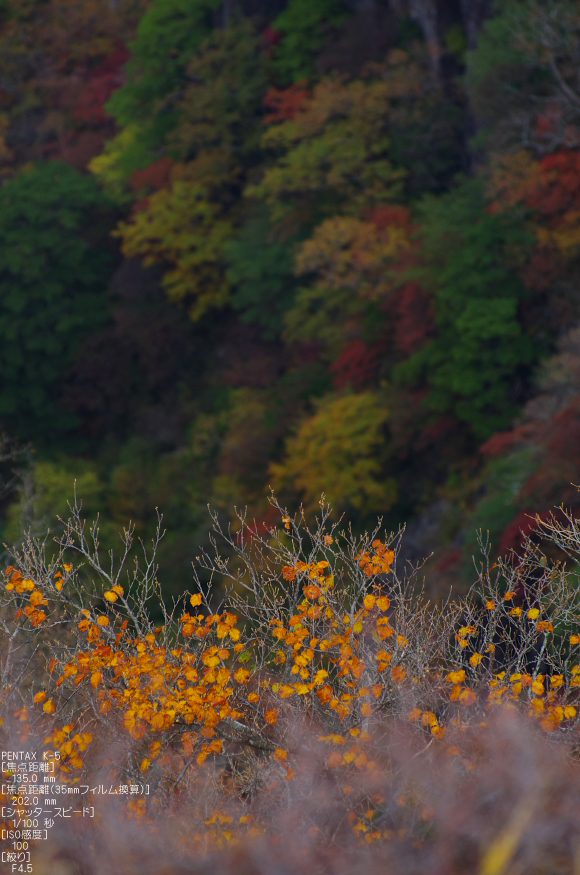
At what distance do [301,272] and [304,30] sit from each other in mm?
7949

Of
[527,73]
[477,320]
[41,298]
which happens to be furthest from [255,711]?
[41,298]

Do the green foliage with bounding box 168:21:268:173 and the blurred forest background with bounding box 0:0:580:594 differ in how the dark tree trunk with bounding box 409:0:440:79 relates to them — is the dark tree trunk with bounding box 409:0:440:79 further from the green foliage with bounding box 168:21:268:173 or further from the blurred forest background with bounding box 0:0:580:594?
the green foliage with bounding box 168:21:268:173

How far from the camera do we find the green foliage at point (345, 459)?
16.2 metres

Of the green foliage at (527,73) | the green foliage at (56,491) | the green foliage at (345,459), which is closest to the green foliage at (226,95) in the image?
the green foliage at (527,73)

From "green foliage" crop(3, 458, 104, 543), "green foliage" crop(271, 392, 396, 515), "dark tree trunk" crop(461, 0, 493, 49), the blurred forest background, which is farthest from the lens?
"dark tree trunk" crop(461, 0, 493, 49)

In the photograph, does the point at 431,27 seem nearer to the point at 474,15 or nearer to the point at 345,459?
the point at 474,15

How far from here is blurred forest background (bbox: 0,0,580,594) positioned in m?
15.8

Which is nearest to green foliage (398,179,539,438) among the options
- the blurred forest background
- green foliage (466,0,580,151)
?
the blurred forest background

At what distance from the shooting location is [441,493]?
54.5ft

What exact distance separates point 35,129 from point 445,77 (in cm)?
1586

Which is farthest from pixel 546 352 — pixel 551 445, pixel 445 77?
pixel 445 77

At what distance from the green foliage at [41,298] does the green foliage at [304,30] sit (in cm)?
665

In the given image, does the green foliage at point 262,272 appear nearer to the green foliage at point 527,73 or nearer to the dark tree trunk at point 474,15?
the green foliage at point 527,73

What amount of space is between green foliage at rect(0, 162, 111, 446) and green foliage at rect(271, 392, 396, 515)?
9762 mm
